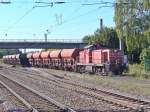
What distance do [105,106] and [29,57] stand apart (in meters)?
68.4

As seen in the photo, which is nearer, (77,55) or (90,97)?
(90,97)

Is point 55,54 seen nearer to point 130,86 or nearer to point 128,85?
point 128,85

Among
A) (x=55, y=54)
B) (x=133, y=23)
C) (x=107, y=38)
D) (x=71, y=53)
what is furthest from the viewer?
(x=107, y=38)

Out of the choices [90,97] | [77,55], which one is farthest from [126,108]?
[77,55]

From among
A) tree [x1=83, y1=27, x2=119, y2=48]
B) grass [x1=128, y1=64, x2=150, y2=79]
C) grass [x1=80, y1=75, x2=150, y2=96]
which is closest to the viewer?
grass [x1=80, y1=75, x2=150, y2=96]

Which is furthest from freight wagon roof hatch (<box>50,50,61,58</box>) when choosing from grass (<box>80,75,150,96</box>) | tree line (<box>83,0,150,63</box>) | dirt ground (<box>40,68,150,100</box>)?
grass (<box>80,75,150,96</box>)

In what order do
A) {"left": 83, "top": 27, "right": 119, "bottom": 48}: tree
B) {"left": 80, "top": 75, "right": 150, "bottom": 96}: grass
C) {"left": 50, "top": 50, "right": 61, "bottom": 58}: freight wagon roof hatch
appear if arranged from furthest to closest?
{"left": 83, "top": 27, "right": 119, "bottom": 48}: tree < {"left": 50, "top": 50, "right": 61, "bottom": 58}: freight wagon roof hatch < {"left": 80, "top": 75, "right": 150, "bottom": 96}: grass

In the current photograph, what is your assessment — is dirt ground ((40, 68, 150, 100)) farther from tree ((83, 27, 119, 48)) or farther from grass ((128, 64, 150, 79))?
tree ((83, 27, 119, 48))

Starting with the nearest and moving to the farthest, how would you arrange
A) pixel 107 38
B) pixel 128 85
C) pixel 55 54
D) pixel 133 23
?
pixel 128 85 < pixel 133 23 < pixel 55 54 < pixel 107 38

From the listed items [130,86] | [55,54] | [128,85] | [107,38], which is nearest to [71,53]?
[55,54]

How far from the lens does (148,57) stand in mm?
55969

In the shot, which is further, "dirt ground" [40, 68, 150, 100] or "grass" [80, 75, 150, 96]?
"grass" [80, 75, 150, 96]

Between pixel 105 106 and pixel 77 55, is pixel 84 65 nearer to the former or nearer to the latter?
pixel 77 55

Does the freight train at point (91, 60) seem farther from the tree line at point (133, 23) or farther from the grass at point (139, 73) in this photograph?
the tree line at point (133, 23)
